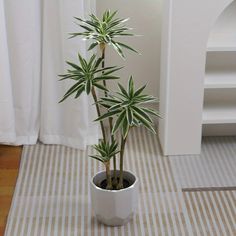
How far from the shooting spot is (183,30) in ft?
8.49

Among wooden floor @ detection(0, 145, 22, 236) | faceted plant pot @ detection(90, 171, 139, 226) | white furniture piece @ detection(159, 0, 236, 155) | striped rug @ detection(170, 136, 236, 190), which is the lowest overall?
wooden floor @ detection(0, 145, 22, 236)

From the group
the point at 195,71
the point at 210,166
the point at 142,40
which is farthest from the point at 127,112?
the point at 142,40

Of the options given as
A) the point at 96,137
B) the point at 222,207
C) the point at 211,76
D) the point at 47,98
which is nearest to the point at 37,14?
the point at 47,98

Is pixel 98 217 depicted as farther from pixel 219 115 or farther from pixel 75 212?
pixel 219 115

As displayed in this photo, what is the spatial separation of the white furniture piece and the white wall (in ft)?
0.71

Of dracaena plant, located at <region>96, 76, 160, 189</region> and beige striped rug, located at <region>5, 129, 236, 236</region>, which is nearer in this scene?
dracaena plant, located at <region>96, 76, 160, 189</region>

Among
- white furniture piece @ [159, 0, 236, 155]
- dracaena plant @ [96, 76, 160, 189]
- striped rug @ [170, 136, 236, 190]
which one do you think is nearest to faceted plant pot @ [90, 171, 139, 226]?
dracaena plant @ [96, 76, 160, 189]

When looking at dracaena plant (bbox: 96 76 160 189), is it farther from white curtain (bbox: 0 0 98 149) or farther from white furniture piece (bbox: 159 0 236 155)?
white curtain (bbox: 0 0 98 149)

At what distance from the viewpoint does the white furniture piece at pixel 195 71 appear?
2572 millimetres

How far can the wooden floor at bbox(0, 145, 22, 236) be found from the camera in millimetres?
2412

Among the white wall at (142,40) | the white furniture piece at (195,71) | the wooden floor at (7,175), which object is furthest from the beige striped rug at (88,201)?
the white wall at (142,40)

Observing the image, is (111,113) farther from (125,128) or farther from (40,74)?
(40,74)

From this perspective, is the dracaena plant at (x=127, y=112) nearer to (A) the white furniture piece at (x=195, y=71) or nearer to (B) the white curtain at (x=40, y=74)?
(A) the white furniture piece at (x=195, y=71)

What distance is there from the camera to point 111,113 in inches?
80.0
